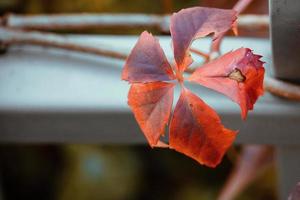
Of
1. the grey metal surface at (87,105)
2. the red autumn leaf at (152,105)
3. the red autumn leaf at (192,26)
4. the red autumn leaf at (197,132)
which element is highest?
the red autumn leaf at (192,26)

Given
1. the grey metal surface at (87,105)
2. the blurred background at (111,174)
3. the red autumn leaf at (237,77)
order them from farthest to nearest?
the blurred background at (111,174)
the grey metal surface at (87,105)
the red autumn leaf at (237,77)

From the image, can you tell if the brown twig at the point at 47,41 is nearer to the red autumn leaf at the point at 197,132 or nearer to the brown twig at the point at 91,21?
the brown twig at the point at 91,21

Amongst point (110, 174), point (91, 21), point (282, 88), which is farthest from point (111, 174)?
point (282, 88)

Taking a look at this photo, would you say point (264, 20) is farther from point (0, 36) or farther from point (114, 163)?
point (114, 163)

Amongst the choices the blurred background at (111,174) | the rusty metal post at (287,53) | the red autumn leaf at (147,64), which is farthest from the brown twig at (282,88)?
the blurred background at (111,174)

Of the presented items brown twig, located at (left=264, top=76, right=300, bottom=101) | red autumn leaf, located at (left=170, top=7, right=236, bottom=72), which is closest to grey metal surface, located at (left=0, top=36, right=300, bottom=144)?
brown twig, located at (left=264, top=76, right=300, bottom=101)

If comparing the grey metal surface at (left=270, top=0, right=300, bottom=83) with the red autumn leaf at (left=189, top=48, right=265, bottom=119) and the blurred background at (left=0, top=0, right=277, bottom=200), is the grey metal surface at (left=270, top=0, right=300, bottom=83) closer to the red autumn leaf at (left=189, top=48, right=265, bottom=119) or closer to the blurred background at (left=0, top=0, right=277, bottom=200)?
the red autumn leaf at (left=189, top=48, right=265, bottom=119)
